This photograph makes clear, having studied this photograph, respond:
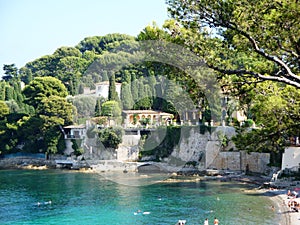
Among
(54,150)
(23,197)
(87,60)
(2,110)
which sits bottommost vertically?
(23,197)

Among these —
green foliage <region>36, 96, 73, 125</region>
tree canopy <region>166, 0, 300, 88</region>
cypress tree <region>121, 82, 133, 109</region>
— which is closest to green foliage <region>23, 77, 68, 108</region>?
green foliage <region>36, 96, 73, 125</region>

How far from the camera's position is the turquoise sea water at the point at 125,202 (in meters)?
19.9

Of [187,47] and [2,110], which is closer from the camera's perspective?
[187,47]

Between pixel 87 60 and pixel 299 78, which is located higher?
pixel 87 60

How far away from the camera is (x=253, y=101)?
9125mm

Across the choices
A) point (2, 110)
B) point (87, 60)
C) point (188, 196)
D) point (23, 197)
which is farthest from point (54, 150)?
point (87, 60)

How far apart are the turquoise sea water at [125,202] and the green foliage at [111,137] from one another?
17.8ft

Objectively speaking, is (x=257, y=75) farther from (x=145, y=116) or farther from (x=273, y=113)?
(x=145, y=116)

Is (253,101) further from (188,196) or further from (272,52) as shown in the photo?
(188,196)

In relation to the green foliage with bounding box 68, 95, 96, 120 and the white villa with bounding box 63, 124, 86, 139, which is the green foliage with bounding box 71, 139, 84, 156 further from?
the green foliage with bounding box 68, 95, 96, 120

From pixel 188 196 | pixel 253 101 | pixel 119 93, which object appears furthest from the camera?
pixel 119 93

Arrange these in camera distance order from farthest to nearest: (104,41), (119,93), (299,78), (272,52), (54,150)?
(104,41) → (119,93) → (54,150) → (272,52) → (299,78)

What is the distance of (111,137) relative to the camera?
121 feet

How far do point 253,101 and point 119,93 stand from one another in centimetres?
3468
